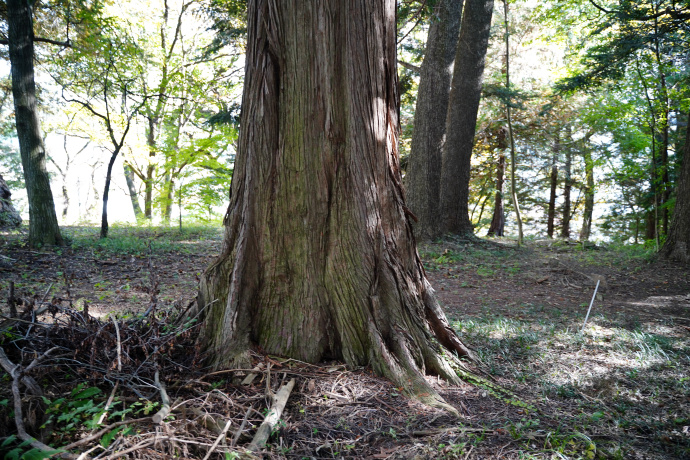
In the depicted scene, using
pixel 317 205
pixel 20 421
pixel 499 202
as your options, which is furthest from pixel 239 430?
pixel 499 202

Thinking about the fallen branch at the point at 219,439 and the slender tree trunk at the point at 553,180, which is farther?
the slender tree trunk at the point at 553,180

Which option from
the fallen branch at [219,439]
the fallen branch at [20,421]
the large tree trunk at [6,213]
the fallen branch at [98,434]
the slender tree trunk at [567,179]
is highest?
the slender tree trunk at [567,179]

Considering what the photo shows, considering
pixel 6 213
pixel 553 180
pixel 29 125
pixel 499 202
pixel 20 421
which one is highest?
pixel 553 180

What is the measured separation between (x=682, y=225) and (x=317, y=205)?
8.74 metres

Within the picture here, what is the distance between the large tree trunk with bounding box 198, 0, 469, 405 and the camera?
9.45 ft

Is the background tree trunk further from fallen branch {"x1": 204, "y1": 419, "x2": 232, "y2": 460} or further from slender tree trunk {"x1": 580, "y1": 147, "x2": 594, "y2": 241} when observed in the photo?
fallen branch {"x1": 204, "y1": 419, "x2": 232, "y2": 460}

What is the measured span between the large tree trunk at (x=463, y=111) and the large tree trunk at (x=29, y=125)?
916cm

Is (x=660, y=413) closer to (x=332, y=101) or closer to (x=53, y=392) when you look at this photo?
(x=332, y=101)

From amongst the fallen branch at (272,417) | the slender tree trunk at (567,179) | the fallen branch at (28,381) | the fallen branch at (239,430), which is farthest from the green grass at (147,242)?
the slender tree trunk at (567,179)

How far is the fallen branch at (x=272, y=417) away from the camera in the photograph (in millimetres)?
2008

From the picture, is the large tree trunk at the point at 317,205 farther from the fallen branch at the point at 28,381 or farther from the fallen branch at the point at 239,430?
the fallen branch at the point at 28,381

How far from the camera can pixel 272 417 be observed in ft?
7.23

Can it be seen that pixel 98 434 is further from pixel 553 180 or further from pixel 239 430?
pixel 553 180

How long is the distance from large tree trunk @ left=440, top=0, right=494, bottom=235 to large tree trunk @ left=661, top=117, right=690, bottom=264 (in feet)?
13.8
